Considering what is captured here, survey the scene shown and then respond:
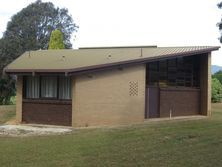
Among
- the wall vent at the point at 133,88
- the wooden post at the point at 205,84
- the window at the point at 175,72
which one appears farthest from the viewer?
the wooden post at the point at 205,84

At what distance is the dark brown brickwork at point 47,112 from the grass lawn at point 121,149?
4.70 m

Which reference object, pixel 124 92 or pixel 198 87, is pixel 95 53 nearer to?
pixel 124 92

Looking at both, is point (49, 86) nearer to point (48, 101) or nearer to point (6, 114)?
point (48, 101)

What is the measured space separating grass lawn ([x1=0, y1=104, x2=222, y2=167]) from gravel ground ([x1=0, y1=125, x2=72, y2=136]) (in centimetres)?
195

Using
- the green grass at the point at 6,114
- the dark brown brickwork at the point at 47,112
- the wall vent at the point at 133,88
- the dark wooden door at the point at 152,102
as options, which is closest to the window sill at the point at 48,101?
the dark brown brickwork at the point at 47,112

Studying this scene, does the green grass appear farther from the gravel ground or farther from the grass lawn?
the grass lawn

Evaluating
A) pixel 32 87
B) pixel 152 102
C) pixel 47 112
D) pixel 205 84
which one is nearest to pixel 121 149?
pixel 47 112

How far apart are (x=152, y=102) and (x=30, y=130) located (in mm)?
8080

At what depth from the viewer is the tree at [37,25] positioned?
5907cm

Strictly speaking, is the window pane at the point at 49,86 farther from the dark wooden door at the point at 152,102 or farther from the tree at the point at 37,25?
the tree at the point at 37,25

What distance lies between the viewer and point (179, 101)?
27953 millimetres

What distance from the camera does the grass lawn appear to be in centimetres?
1155

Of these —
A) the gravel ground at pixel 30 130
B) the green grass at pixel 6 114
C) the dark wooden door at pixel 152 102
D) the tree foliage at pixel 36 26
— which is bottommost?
the gravel ground at pixel 30 130

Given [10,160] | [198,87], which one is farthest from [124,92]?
[10,160]
